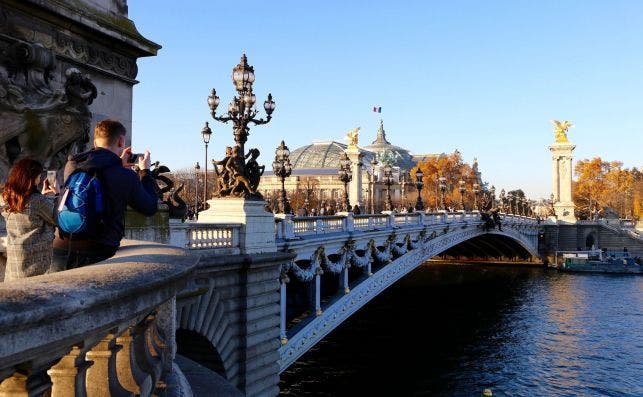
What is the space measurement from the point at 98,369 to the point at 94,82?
23.3 feet

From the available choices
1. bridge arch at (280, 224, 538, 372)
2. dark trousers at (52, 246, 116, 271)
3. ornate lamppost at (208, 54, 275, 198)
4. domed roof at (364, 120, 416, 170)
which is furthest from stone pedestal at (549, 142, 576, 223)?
dark trousers at (52, 246, 116, 271)

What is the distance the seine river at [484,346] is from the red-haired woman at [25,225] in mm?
20083

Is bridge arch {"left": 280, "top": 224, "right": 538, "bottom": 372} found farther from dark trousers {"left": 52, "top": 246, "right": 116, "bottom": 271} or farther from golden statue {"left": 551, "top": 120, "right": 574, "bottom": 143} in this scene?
golden statue {"left": 551, "top": 120, "right": 574, "bottom": 143}

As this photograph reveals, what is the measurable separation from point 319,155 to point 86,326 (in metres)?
145

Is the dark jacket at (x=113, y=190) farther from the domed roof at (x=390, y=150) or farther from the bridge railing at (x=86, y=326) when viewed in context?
the domed roof at (x=390, y=150)

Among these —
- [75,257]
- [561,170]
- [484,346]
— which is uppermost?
[561,170]

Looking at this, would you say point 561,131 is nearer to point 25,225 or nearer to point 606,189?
point 606,189

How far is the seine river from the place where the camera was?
77.6 ft

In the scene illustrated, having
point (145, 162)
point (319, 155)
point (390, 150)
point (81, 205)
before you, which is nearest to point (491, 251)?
point (145, 162)

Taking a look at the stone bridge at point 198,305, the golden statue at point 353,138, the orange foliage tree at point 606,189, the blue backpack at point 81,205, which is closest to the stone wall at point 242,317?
the stone bridge at point 198,305

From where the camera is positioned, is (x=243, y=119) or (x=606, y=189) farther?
(x=606, y=189)

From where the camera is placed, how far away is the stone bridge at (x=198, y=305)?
2.15m

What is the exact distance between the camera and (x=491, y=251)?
2576 inches

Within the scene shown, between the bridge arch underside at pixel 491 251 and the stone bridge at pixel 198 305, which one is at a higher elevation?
the stone bridge at pixel 198 305
